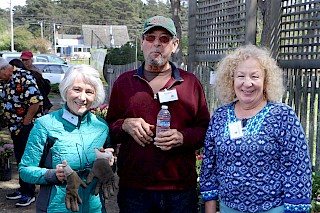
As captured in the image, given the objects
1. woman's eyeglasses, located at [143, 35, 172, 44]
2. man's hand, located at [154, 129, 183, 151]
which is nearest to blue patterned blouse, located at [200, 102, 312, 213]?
man's hand, located at [154, 129, 183, 151]

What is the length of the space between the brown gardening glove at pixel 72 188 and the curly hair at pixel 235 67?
102 centimetres

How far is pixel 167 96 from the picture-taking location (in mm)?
2920

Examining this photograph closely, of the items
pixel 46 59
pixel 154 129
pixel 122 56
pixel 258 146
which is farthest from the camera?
pixel 46 59

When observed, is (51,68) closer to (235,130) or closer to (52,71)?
(52,71)

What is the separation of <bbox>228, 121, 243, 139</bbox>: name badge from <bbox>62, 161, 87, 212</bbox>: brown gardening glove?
943mm

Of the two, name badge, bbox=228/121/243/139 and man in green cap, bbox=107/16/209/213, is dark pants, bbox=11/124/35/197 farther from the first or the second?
name badge, bbox=228/121/243/139

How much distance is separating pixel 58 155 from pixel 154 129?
635 mm

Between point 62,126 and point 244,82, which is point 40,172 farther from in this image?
point 244,82

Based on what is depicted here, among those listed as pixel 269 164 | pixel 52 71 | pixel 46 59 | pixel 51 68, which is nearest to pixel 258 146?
pixel 269 164

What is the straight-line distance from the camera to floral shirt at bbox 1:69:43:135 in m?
5.36

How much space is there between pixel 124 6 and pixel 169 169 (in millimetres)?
105285

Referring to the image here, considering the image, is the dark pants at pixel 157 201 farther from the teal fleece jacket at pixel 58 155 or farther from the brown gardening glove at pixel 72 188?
the brown gardening glove at pixel 72 188

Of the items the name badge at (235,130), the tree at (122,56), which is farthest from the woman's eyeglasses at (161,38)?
the tree at (122,56)

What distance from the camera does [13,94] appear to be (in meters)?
5.36
